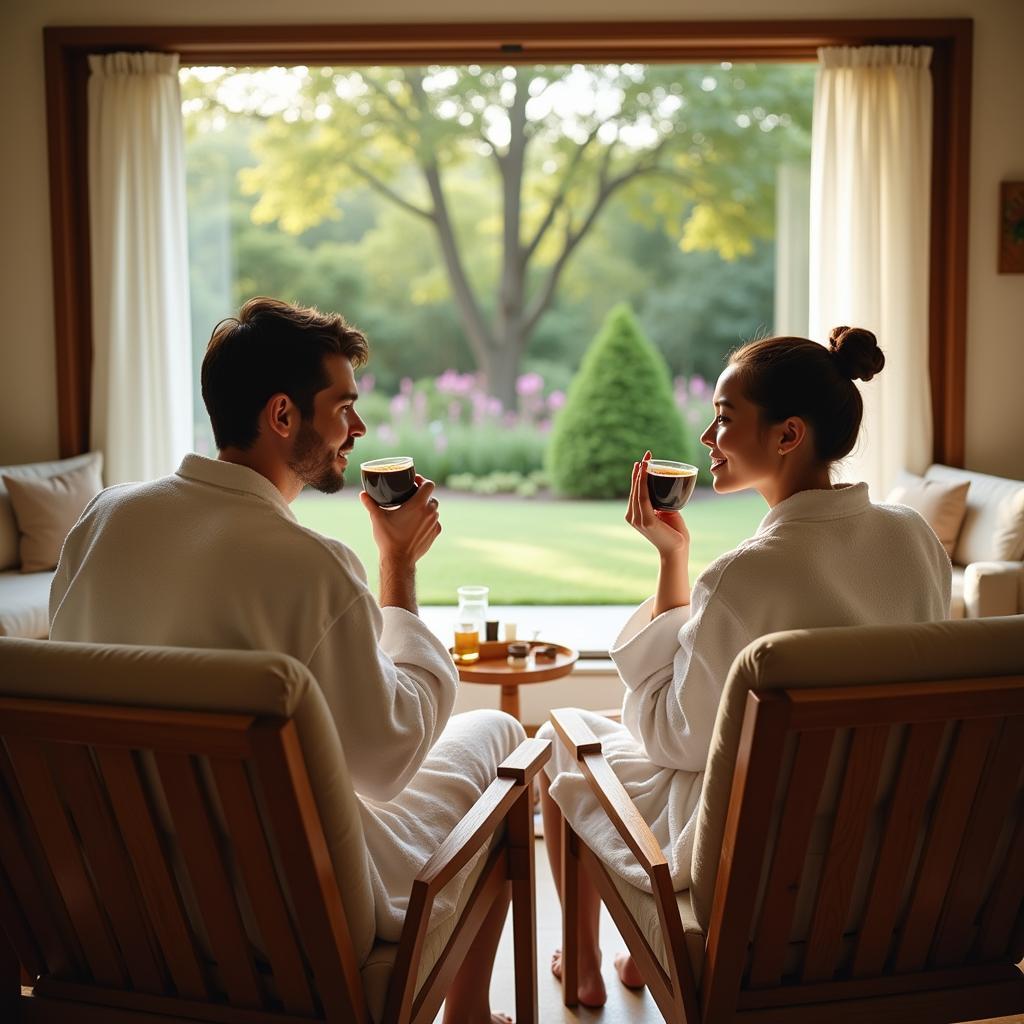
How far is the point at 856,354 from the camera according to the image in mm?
1906

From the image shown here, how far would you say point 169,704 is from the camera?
4.19ft

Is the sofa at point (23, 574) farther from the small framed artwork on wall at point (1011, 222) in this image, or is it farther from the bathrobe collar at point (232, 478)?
the small framed artwork on wall at point (1011, 222)

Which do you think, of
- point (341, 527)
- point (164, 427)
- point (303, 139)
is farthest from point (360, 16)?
point (303, 139)

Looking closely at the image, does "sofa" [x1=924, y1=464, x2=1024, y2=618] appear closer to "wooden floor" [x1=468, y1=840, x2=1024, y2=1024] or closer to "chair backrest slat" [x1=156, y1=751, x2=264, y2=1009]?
"wooden floor" [x1=468, y1=840, x2=1024, y2=1024]

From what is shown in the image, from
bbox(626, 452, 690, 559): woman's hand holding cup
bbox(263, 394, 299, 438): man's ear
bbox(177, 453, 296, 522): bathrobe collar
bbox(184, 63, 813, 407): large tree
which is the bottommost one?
bbox(626, 452, 690, 559): woman's hand holding cup

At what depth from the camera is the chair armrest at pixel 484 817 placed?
1530 mm

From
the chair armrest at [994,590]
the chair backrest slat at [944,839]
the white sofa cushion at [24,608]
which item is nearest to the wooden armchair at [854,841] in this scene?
the chair backrest slat at [944,839]

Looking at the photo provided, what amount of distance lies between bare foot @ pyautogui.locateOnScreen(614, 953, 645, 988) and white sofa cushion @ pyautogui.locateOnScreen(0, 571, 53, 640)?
6.87 feet

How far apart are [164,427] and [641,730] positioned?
317cm

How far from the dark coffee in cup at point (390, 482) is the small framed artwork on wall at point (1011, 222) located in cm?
339

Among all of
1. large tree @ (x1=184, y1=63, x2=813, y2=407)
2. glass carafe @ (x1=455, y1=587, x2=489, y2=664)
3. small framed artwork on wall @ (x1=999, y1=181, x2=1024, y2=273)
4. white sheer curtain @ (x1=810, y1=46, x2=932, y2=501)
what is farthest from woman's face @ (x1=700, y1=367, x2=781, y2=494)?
large tree @ (x1=184, y1=63, x2=813, y2=407)

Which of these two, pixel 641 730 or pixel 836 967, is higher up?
pixel 641 730

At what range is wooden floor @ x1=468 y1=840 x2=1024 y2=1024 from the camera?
2.18 m

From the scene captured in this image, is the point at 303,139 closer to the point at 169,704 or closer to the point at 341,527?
the point at 341,527
